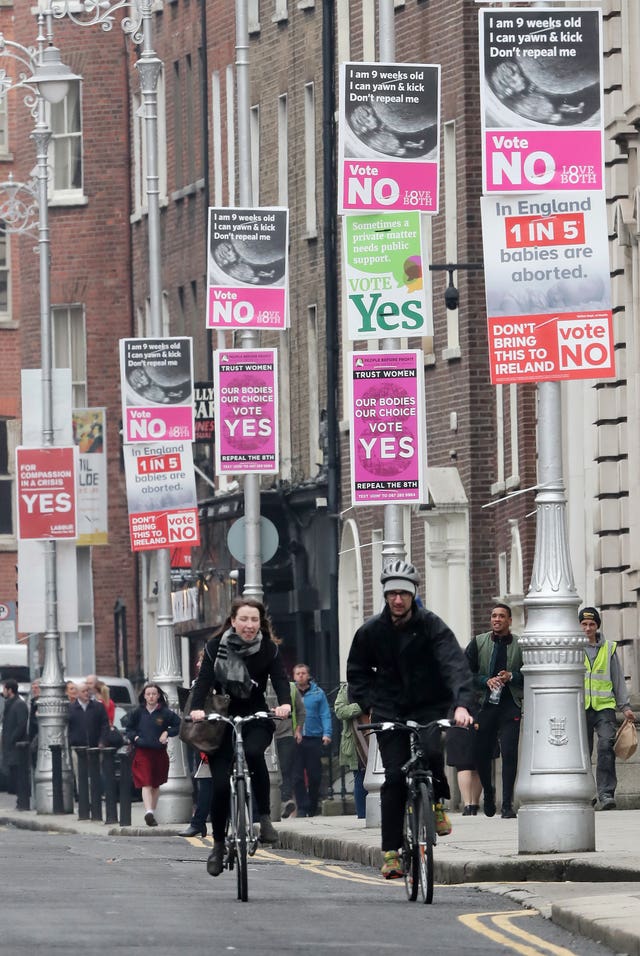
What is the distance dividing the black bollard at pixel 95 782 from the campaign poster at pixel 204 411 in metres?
9.97

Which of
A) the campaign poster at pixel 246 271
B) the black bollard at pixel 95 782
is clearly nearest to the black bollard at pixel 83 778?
the black bollard at pixel 95 782

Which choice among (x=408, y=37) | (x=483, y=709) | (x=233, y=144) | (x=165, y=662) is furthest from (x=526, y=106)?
(x=233, y=144)

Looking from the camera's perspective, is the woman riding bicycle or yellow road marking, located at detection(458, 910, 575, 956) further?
the woman riding bicycle

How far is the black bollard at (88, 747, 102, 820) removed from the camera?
3519 centimetres

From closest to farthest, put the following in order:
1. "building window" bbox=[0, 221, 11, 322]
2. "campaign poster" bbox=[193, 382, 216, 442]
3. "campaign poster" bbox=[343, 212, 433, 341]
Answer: "campaign poster" bbox=[343, 212, 433, 341] → "campaign poster" bbox=[193, 382, 216, 442] → "building window" bbox=[0, 221, 11, 322]

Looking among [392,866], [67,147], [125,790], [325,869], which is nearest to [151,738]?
[125,790]

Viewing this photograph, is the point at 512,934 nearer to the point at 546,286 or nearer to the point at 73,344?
the point at 546,286

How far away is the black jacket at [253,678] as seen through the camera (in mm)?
18266

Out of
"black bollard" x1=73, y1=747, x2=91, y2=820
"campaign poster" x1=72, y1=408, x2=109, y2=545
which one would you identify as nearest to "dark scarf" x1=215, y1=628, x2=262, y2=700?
"black bollard" x1=73, y1=747, x2=91, y2=820

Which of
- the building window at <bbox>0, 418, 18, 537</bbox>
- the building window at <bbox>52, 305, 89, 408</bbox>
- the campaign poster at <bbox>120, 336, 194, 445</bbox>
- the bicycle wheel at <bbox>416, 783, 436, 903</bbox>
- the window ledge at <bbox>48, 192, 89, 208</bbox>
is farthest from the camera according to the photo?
the building window at <bbox>0, 418, 18, 537</bbox>

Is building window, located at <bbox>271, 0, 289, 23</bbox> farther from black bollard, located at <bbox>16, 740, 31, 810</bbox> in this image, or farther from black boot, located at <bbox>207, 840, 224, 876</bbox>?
black boot, located at <bbox>207, 840, 224, 876</bbox>

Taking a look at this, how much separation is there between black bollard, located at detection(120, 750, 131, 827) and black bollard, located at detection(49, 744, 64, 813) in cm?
622

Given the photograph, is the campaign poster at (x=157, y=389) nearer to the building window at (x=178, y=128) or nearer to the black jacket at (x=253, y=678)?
the black jacket at (x=253, y=678)

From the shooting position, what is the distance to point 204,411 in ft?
151
